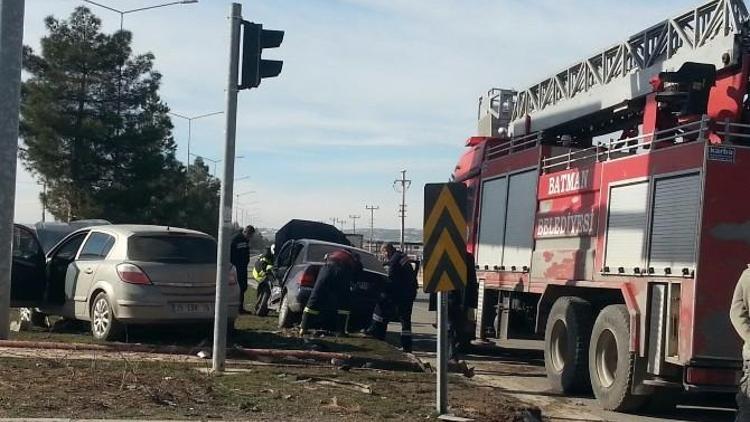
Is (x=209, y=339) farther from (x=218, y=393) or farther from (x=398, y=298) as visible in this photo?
(x=218, y=393)

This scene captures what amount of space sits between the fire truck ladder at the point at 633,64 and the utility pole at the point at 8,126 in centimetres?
763

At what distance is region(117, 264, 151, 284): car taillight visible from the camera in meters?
11.2

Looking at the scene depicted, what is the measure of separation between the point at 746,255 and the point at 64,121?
30078mm

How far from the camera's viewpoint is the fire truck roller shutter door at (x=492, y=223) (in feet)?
42.4

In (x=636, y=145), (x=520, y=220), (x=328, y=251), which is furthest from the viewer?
(x=328, y=251)

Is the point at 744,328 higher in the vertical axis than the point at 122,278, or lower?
higher

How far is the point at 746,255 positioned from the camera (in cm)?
812

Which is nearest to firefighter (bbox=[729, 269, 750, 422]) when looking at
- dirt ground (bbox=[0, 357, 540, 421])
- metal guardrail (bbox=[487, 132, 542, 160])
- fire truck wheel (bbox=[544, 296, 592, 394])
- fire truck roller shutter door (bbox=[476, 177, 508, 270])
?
dirt ground (bbox=[0, 357, 540, 421])

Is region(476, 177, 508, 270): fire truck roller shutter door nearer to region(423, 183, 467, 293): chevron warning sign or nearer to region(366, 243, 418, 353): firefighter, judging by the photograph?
region(366, 243, 418, 353): firefighter

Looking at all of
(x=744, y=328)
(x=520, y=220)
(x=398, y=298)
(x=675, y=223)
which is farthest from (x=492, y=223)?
(x=744, y=328)

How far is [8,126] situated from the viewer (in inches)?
447

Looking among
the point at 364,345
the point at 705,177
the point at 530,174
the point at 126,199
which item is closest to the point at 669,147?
the point at 705,177

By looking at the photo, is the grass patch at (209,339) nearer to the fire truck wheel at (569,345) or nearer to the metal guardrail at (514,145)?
the fire truck wheel at (569,345)

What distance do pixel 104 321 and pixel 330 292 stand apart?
3152 millimetres
